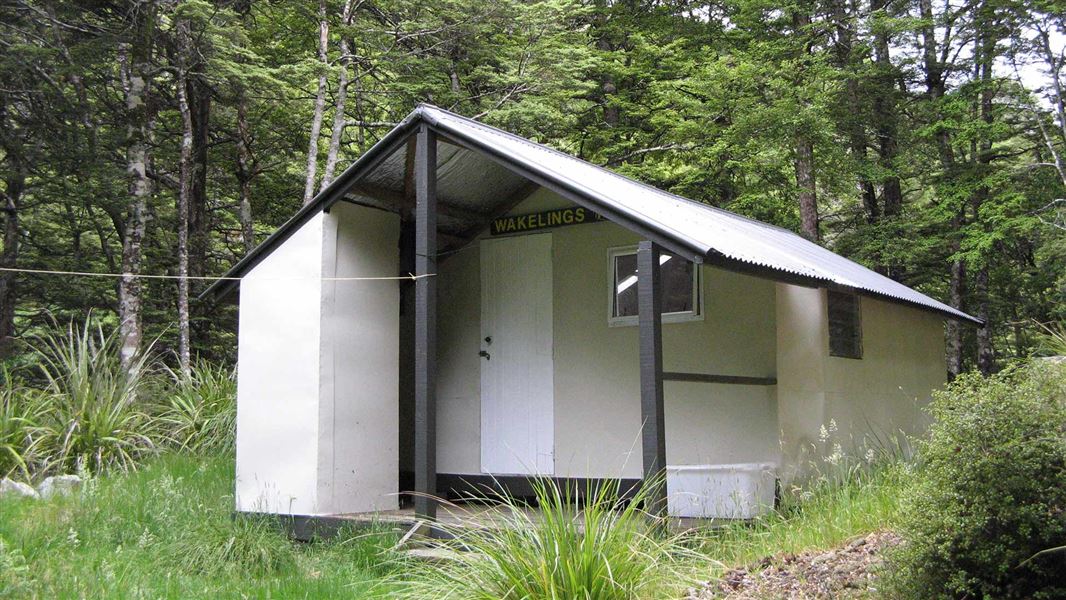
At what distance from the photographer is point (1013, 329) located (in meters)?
19.8

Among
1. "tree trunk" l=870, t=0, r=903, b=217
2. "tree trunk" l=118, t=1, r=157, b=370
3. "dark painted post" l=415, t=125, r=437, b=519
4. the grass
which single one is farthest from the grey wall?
"tree trunk" l=870, t=0, r=903, b=217

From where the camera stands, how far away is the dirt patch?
4609 millimetres

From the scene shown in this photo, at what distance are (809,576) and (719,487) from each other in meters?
2.75

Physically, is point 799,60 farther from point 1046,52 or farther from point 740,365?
point 740,365

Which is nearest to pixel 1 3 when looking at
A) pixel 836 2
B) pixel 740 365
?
pixel 740 365

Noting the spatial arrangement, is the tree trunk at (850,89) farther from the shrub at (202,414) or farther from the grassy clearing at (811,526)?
the shrub at (202,414)

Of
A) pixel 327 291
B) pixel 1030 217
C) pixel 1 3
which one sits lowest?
pixel 327 291

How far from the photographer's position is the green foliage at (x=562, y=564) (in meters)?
4.60

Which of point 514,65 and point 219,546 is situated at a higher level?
point 514,65

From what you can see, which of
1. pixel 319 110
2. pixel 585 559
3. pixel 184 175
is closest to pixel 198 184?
pixel 184 175

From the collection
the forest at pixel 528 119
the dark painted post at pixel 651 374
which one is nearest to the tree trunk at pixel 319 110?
the forest at pixel 528 119

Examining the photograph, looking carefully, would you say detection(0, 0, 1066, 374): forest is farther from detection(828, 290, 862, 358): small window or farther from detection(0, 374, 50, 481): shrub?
detection(828, 290, 862, 358): small window

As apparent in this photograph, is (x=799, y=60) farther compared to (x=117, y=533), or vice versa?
(x=799, y=60)

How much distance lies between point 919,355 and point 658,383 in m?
6.46
